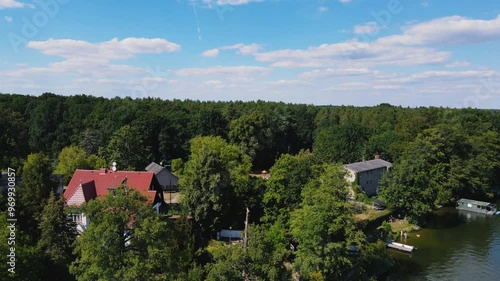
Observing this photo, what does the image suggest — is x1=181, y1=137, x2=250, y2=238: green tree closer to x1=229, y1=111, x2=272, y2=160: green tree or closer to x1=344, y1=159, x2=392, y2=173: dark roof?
x1=344, y1=159, x2=392, y2=173: dark roof

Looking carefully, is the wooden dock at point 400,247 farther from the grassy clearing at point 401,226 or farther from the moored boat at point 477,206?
the moored boat at point 477,206

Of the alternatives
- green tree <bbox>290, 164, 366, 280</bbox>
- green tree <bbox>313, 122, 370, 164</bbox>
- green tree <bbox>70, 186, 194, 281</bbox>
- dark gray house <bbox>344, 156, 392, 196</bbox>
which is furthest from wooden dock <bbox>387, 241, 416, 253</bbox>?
green tree <bbox>313, 122, 370, 164</bbox>

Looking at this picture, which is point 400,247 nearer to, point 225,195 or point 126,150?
point 225,195

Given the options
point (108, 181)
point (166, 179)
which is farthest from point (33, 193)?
point (166, 179)

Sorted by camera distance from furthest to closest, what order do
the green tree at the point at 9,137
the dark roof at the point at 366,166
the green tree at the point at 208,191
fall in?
the dark roof at the point at 366,166 < the green tree at the point at 9,137 < the green tree at the point at 208,191

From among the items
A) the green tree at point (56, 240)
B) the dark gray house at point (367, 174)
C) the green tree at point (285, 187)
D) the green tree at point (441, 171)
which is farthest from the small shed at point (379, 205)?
the green tree at point (56, 240)

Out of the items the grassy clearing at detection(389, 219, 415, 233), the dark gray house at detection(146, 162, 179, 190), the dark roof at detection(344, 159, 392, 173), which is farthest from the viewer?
the dark roof at detection(344, 159, 392, 173)
